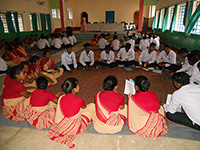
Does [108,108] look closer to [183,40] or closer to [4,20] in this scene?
[183,40]

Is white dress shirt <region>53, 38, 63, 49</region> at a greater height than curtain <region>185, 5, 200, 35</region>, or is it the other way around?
curtain <region>185, 5, 200, 35</region>

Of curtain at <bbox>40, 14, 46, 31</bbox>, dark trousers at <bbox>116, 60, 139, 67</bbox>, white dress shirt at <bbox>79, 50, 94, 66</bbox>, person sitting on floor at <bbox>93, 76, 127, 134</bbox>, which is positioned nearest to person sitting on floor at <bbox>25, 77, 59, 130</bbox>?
person sitting on floor at <bbox>93, 76, 127, 134</bbox>

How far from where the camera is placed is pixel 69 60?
4.09 metres

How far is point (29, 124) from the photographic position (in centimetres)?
197

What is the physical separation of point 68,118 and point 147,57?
3317 mm

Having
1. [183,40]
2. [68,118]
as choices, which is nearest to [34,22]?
[183,40]

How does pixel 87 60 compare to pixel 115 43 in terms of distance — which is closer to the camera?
pixel 87 60

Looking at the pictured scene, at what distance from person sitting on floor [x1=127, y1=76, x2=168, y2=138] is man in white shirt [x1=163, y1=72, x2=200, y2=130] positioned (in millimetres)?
221

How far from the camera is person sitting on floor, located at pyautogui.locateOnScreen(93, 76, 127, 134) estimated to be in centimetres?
161

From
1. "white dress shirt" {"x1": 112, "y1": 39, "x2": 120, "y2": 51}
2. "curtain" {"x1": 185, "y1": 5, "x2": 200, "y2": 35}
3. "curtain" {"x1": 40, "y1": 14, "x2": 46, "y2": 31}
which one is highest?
"curtain" {"x1": 40, "y1": 14, "x2": 46, "y2": 31}

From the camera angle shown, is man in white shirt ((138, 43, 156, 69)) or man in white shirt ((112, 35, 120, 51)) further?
man in white shirt ((112, 35, 120, 51))

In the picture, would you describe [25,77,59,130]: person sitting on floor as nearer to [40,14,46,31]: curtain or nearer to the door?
[40,14,46,31]: curtain

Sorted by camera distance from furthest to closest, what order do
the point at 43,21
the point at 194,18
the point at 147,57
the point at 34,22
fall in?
the point at 43,21
the point at 34,22
the point at 194,18
the point at 147,57

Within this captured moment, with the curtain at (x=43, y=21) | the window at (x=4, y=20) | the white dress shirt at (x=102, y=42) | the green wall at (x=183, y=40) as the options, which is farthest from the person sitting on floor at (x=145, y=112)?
the curtain at (x=43, y=21)
